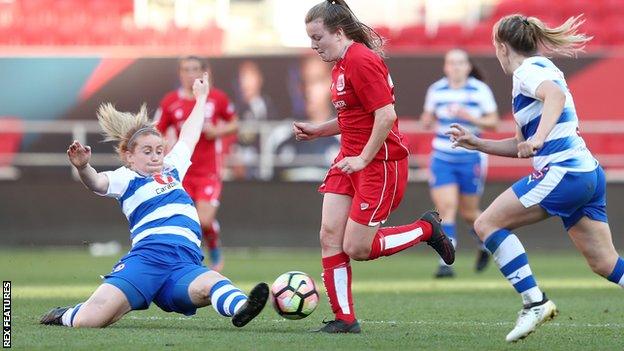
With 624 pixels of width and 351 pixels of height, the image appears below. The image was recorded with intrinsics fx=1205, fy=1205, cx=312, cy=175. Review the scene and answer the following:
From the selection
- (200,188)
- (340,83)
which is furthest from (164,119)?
(340,83)

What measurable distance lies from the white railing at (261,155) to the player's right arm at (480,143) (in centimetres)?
1054

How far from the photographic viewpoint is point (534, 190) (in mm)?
6863

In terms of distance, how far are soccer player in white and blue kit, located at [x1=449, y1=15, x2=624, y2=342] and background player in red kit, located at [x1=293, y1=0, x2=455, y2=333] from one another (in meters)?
0.54

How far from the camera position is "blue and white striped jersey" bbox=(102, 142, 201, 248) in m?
7.63

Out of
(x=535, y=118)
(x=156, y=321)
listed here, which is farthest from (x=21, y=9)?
(x=535, y=118)

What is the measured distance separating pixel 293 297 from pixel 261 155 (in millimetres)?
11403

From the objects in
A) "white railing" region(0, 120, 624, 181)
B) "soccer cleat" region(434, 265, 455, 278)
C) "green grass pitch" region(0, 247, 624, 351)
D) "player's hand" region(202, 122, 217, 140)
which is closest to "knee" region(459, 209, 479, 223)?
"green grass pitch" region(0, 247, 624, 351)

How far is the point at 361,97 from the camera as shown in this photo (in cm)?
721

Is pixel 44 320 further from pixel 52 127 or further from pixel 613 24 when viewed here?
pixel 613 24

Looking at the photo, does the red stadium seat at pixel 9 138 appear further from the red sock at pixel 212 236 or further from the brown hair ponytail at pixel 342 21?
the brown hair ponytail at pixel 342 21

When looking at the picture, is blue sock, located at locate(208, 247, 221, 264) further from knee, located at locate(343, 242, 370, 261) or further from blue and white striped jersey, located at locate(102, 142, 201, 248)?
knee, located at locate(343, 242, 370, 261)

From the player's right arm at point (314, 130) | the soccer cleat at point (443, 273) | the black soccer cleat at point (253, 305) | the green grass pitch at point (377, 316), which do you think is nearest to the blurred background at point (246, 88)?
the green grass pitch at point (377, 316)

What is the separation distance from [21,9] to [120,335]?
619 inches

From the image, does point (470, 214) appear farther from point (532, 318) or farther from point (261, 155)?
point (532, 318)
